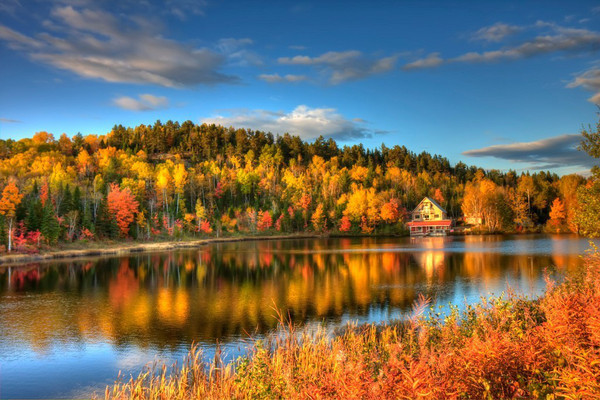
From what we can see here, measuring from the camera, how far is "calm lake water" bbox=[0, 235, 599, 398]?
16.4 metres

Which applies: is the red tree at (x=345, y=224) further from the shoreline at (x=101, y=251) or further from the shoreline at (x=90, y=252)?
the shoreline at (x=90, y=252)

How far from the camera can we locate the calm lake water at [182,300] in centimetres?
1636

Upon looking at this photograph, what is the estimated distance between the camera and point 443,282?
30984mm

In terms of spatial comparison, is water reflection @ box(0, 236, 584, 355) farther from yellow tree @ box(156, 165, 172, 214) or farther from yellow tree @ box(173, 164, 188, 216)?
yellow tree @ box(173, 164, 188, 216)

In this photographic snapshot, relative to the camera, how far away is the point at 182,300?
91.7 feet

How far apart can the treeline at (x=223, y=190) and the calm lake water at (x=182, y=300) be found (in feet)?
84.7

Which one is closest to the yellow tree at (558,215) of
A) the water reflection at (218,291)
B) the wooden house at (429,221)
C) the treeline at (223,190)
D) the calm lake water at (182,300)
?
the treeline at (223,190)

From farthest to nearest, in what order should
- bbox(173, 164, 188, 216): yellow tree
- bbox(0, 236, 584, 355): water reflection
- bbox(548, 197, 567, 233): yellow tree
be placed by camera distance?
1. bbox(173, 164, 188, 216): yellow tree
2. bbox(548, 197, 567, 233): yellow tree
3. bbox(0, 236, 584, 355): water reflection

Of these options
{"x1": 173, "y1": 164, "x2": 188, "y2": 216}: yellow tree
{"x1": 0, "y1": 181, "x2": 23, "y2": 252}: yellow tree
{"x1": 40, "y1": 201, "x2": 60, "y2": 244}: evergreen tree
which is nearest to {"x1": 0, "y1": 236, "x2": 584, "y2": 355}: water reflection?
{"x1": 0, "y1": 181, "x2": 23, "y2": 252}: yellow tree

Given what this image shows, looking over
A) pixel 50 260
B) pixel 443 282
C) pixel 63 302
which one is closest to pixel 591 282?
pixel 443 282

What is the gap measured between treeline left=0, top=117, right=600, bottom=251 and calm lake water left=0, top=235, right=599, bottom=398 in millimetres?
25816

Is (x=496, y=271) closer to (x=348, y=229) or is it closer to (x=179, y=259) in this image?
(x=179, y=259)

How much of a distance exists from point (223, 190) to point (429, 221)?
191 feet

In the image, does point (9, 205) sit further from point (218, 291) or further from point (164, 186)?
point (164, 186)
